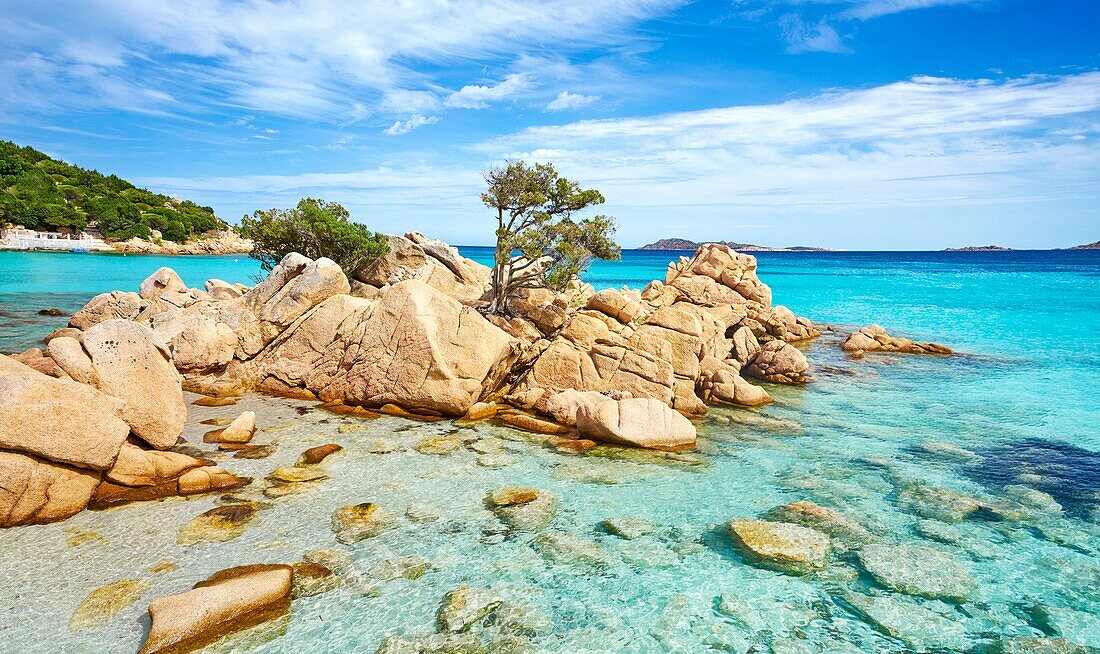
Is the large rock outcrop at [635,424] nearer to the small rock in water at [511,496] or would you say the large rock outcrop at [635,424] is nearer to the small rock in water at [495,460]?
the small rock in water at [495,460]

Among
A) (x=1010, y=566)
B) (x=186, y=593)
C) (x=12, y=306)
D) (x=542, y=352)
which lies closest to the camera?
(x=186, y=593)

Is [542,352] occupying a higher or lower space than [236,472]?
higher

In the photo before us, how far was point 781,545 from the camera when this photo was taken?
36.5 ft

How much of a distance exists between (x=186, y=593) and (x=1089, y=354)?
45018 mm

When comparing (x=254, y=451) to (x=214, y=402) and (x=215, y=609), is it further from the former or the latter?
(x=215, y=609)

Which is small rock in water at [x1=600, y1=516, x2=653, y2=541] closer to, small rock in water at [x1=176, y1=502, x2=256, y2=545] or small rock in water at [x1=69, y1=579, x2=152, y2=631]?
small rock in water at [x1=176, y1=502, x2=256, y2=545]

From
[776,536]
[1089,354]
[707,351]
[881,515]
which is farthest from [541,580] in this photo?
[1089,354]

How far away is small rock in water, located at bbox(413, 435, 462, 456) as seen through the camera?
52.1 feet

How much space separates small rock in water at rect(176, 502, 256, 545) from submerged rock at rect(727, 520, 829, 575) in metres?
9.70

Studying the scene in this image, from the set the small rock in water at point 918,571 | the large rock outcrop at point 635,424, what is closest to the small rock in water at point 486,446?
the large rock outcrop at point 635,424

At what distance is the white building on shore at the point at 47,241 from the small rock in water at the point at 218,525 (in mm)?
113905

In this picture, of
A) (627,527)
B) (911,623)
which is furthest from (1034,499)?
(627,527)

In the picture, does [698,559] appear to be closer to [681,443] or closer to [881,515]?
[881,515]

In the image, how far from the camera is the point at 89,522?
36.6ft
